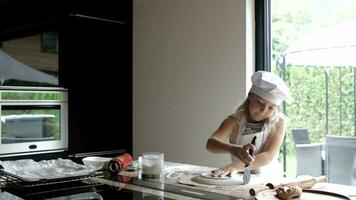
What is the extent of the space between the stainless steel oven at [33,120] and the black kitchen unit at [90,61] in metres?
0.06

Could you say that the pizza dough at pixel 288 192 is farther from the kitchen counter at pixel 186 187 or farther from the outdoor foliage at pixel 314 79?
the outdoor foliage at pixel 314 79

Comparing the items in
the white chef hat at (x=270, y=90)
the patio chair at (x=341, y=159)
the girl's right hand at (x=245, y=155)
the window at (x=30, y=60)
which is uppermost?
the window at (x=30, y=60)

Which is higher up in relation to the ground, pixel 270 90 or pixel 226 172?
pixel 270 90

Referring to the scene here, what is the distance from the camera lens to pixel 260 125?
1.85m

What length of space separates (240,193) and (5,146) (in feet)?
6.15

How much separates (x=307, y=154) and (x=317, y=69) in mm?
517

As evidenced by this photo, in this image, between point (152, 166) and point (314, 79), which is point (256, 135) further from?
point (314, 79)

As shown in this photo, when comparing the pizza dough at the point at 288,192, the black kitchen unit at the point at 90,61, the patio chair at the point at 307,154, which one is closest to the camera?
the pizza dough at the point at 288,192

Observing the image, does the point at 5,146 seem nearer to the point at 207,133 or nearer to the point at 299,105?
the point at 207,133

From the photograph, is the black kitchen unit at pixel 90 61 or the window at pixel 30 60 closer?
the window at pixel 30 60

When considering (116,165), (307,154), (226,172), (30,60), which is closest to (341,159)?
(307,154)

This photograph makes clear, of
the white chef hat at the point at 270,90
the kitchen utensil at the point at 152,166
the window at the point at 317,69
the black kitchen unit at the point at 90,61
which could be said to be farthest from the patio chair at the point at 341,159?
the black kitchen unit at the point at 90,61

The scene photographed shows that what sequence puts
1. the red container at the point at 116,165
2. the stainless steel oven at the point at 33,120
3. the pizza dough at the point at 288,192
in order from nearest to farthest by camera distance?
the pizza dough at the point at 288,192 < the red container at the point at 116,165 < the stainless steel oven at the point at 33,120

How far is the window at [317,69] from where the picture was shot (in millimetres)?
2395
